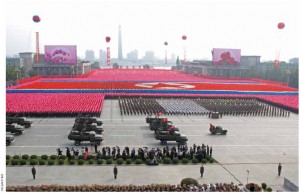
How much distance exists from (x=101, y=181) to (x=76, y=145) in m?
7.54

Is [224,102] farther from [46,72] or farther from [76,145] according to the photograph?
[46,72]

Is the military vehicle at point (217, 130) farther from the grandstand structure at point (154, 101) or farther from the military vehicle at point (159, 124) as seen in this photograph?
the grandstand structure at point (154, 101)

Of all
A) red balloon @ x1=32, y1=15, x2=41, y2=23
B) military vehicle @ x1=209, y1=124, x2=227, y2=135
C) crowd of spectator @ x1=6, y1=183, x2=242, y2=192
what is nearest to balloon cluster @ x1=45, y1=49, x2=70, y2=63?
red balloon @ x1=32, y1=15, x2=41, y2=23

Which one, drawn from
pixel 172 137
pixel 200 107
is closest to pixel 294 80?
pixel 200 107

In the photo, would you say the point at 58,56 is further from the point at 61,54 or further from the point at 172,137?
the point at 172,137

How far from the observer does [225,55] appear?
82750 millimetres

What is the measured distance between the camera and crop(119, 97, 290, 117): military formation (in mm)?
37594

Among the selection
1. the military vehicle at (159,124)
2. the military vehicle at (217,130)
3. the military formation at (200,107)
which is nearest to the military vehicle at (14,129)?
the military vehicle at (159,124)

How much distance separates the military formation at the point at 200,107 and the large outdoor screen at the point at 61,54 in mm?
38489

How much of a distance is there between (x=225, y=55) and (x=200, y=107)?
45731mm

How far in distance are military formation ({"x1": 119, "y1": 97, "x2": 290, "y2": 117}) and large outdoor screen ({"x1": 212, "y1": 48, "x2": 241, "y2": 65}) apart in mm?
37314

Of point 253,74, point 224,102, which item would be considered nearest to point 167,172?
point 224,102

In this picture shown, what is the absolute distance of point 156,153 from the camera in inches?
819

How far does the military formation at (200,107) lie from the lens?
37594mm
